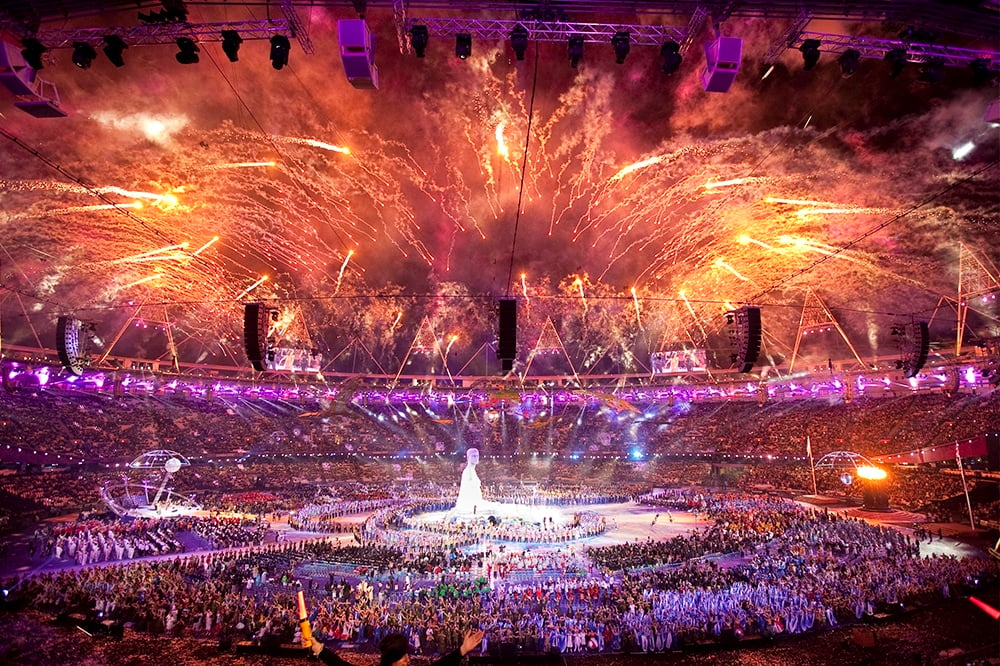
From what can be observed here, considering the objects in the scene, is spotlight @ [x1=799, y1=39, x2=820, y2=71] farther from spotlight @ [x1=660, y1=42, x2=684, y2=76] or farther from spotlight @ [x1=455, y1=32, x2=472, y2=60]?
spotlight @ [x1=455, y1=32, x2=472, y2=60]

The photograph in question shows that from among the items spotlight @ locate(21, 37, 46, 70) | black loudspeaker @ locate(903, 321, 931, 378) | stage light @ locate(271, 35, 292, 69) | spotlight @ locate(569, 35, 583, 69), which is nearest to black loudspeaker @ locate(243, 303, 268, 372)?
spotlight @ locate(21, 37, 46, 70)

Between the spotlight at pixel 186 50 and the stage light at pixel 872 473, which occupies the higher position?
the spotlight at pixel 186 50

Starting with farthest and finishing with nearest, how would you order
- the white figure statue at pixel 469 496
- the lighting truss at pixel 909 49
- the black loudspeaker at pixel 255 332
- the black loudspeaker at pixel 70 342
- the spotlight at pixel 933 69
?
the white figure statue at pixel 469 496, the black loudspeaker at pixel 70 342, the black loudspeaker at pixel 255 332, the spotlight at pixel 933 69, the lighting truss at pixel 909 49

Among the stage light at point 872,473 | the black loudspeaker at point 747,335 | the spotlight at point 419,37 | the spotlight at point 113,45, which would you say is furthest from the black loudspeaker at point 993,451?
the spotlight at point 113,45

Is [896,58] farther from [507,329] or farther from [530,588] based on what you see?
[530,588]

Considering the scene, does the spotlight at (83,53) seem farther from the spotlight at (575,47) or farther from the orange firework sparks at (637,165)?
the orange firework sparks at (637,165)

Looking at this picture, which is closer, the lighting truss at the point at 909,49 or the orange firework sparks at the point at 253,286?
the lighting truss at the point at 909,49
